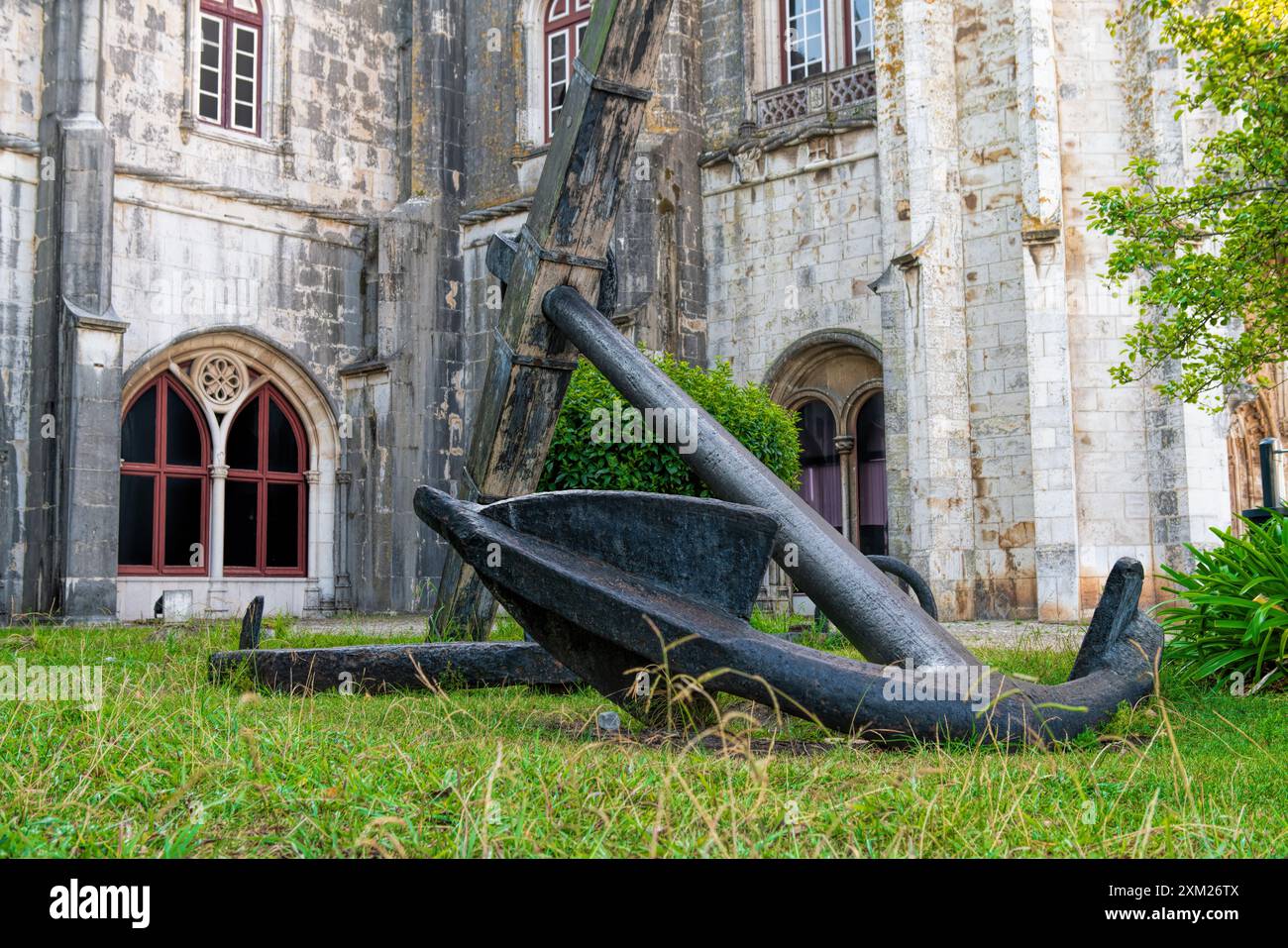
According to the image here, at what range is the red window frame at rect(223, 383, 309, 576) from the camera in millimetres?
17891

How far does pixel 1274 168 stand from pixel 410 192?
13.6 m

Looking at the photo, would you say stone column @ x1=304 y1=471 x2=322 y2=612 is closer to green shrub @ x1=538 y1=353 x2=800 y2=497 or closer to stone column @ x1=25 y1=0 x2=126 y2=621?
stone column @ x1=25 y1=0 x2=126 y2=621

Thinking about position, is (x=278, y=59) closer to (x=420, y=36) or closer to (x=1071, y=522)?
(x=420, y=36)

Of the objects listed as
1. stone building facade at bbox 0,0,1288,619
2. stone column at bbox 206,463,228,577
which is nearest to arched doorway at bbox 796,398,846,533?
stone building facade at bbox 0,0,1288,619

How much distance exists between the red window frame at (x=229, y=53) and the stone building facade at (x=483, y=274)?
47 millimetres

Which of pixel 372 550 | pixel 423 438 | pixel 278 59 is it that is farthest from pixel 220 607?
pixel 278 59

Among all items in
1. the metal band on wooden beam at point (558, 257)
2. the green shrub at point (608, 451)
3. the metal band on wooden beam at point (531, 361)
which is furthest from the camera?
the green shrub at point (608, 451)

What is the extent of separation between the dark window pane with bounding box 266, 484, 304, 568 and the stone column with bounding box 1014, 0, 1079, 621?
10891mm

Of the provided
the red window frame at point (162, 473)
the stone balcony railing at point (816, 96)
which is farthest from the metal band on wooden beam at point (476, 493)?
the red window frame at point (162, 473)

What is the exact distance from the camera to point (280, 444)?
18438mm

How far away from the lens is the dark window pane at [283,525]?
18.2 meters

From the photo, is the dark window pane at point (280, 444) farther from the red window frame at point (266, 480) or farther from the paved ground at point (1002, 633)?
the paved ground at point (1002, 633)

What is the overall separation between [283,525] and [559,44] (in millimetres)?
8517

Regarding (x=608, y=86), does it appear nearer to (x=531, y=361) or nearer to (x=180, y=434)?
(x=531, y=361)
